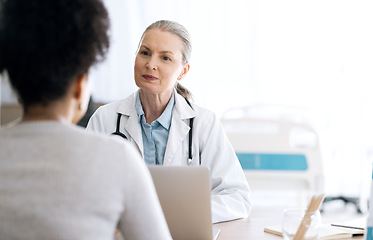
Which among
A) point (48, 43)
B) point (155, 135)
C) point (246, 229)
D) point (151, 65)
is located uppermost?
point (48, 43)

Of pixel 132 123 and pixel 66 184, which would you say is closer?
pixel 66 184

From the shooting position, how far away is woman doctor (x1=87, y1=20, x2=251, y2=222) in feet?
6.61

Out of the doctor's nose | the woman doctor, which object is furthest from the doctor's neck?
the doctor's nose

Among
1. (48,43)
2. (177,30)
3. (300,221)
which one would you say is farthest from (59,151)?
(177,30)

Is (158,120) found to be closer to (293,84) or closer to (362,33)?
(293,84)

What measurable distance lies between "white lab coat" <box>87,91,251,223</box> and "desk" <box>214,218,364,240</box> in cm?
17

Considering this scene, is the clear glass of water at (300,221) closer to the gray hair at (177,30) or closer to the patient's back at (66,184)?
the patient's back at (66,184)

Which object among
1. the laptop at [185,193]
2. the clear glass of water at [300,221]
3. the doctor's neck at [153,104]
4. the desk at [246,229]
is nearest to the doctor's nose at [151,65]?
the doctor's neck at [153,104]

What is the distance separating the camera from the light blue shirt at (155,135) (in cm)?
205

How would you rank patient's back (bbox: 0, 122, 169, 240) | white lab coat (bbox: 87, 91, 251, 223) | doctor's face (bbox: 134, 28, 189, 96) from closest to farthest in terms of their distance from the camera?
1. patient's back (bbox: 0, 122, 169, 240)
2. white lab coat (bbox: 87, 91, 251, 223)
3. doctor's face (bbox: 134, 28, 189, 96)

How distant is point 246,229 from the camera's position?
5.22 feet

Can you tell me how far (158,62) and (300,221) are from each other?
3.35ft

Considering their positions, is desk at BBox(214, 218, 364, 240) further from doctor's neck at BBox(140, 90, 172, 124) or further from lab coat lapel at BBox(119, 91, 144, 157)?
doctor's neck at BBox(140, 90, 172, 124)

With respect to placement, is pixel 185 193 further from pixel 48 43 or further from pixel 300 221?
pixel 48 43
